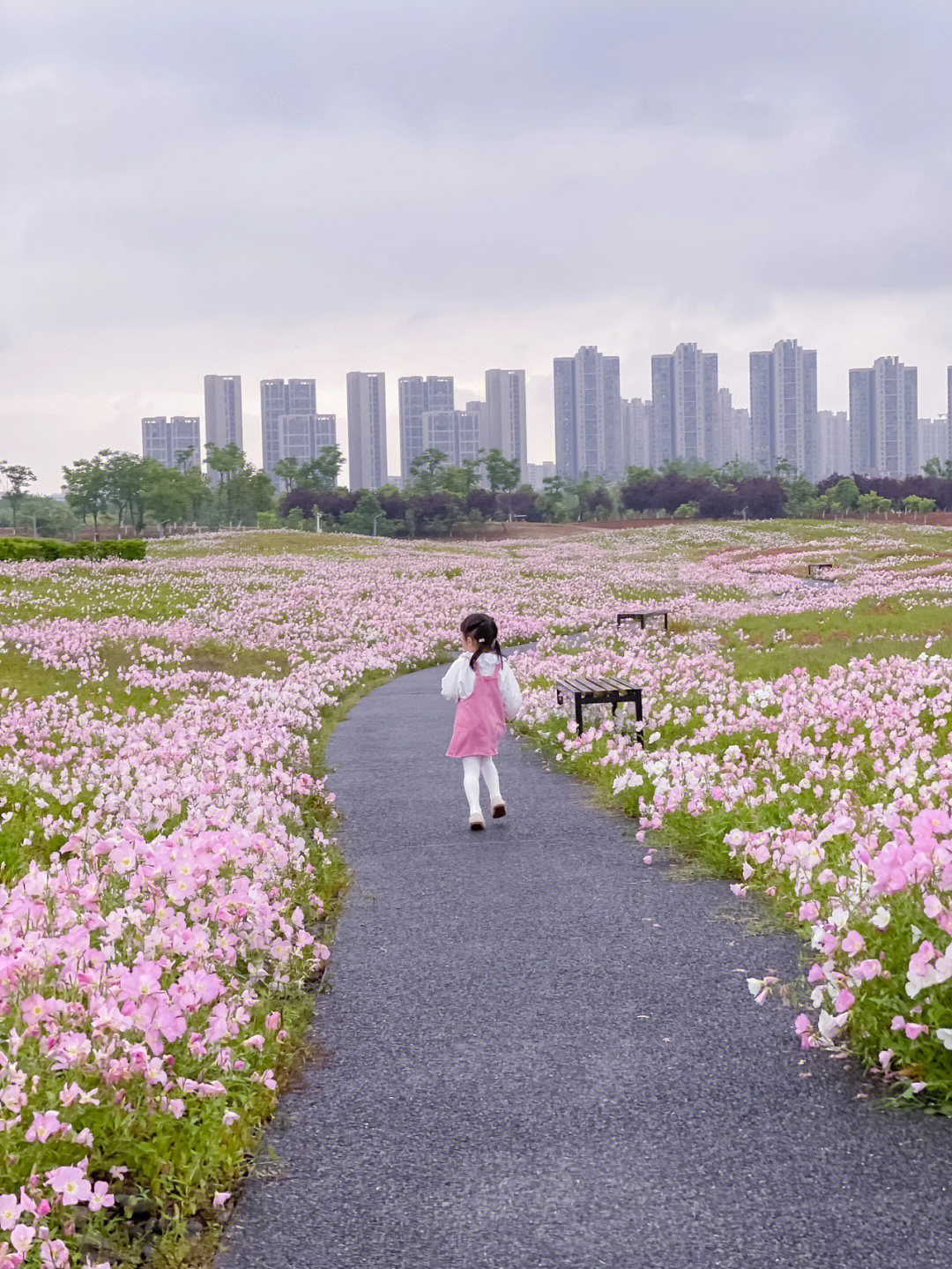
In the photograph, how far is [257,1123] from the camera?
4270 millimetres

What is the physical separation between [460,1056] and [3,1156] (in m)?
1.95

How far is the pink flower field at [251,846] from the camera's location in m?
3.90

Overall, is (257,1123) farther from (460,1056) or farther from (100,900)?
(100,900)

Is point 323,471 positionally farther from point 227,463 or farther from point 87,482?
point 87,482

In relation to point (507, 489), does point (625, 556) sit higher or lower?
lower

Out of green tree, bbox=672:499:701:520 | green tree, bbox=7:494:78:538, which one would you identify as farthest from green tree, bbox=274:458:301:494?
green tree, bbox=672:499:701:520

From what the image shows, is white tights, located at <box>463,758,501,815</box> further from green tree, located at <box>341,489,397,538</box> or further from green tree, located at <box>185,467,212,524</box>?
green tree, located at <box>341,489,397,538</box>

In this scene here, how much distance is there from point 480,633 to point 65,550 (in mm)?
37795

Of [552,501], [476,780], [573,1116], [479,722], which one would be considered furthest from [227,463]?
[573,1116]

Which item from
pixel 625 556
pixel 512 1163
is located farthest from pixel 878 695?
pixel 625 556

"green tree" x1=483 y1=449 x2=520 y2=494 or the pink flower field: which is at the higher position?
"green tree" x1=483 y1=449 x2=520 y2=494

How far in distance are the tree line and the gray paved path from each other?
93.7 m

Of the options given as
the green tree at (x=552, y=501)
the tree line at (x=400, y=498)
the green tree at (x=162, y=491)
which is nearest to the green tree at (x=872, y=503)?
the tree line at (x=400, y=498)

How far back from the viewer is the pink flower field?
3902 mm
